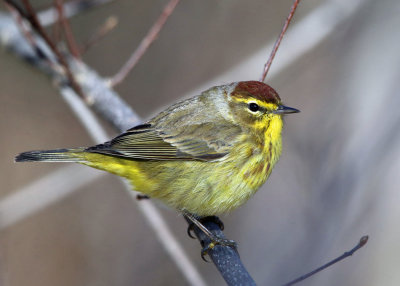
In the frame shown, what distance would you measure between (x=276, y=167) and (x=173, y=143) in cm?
250

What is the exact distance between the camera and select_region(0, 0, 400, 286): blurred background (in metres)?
4.90

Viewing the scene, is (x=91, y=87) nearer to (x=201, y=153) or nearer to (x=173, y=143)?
(x=173, y=143)

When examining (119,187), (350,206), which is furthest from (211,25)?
(350,206)

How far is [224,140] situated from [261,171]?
417mm

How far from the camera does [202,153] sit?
4.37 meters

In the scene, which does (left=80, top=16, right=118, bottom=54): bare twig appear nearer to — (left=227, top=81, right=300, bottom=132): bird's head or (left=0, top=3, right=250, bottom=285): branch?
(left=0, top=3, right=250, bottom=285): branch

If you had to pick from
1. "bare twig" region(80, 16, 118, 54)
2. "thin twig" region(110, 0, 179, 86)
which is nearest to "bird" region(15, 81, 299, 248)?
"thin twig" region(110, 0, 179, 86)

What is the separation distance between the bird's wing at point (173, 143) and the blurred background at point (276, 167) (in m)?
0.84

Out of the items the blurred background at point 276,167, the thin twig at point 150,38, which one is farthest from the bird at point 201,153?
the blurred background at point 276,167

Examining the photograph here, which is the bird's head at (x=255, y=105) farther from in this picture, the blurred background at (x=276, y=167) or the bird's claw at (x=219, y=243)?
the bird's claw at (x=219, y=243)

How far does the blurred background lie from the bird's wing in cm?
84

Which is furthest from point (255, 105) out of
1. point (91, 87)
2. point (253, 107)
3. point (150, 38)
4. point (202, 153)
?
point (91, 87)

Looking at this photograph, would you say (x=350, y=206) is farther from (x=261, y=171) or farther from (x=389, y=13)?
(x=389, y=13)

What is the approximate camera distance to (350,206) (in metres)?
4.70
